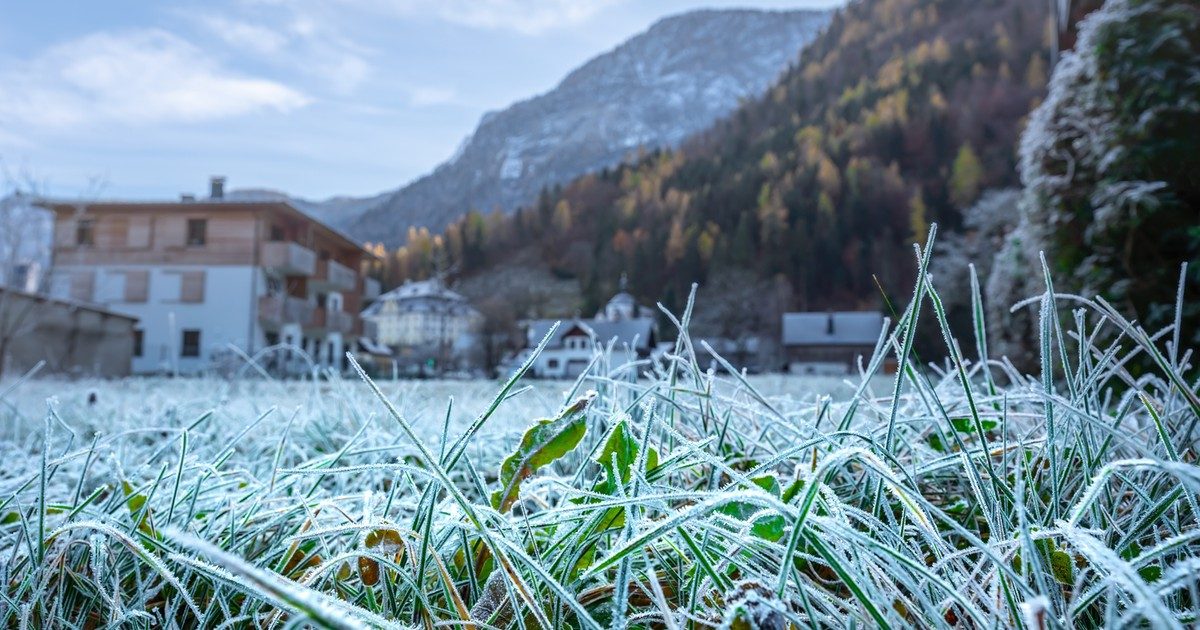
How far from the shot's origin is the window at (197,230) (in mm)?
25500

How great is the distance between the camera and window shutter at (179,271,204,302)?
82.5ft

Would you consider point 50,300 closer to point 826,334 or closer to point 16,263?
point 16,263

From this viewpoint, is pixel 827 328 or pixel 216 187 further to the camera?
pixel 827 328

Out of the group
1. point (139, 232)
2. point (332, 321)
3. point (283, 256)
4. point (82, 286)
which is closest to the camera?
point (283, 256)

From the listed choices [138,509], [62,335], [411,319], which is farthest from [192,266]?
[411,319]

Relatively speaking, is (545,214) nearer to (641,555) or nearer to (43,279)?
(43,279)

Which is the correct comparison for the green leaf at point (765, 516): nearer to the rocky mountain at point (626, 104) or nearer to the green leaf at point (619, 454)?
the green leaf at point (619, 454)

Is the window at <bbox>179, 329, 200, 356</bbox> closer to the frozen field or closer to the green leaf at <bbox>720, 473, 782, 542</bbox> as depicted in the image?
the frozen field

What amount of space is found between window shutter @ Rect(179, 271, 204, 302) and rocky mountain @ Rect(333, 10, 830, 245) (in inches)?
3443

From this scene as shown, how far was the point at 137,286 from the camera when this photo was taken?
82.3 ft

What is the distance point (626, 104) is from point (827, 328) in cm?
10975

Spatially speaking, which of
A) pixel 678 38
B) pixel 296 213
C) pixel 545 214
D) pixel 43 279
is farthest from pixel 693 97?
pixel 43 279

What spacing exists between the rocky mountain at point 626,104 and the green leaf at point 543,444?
4475 inches

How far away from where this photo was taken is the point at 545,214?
78.0m
